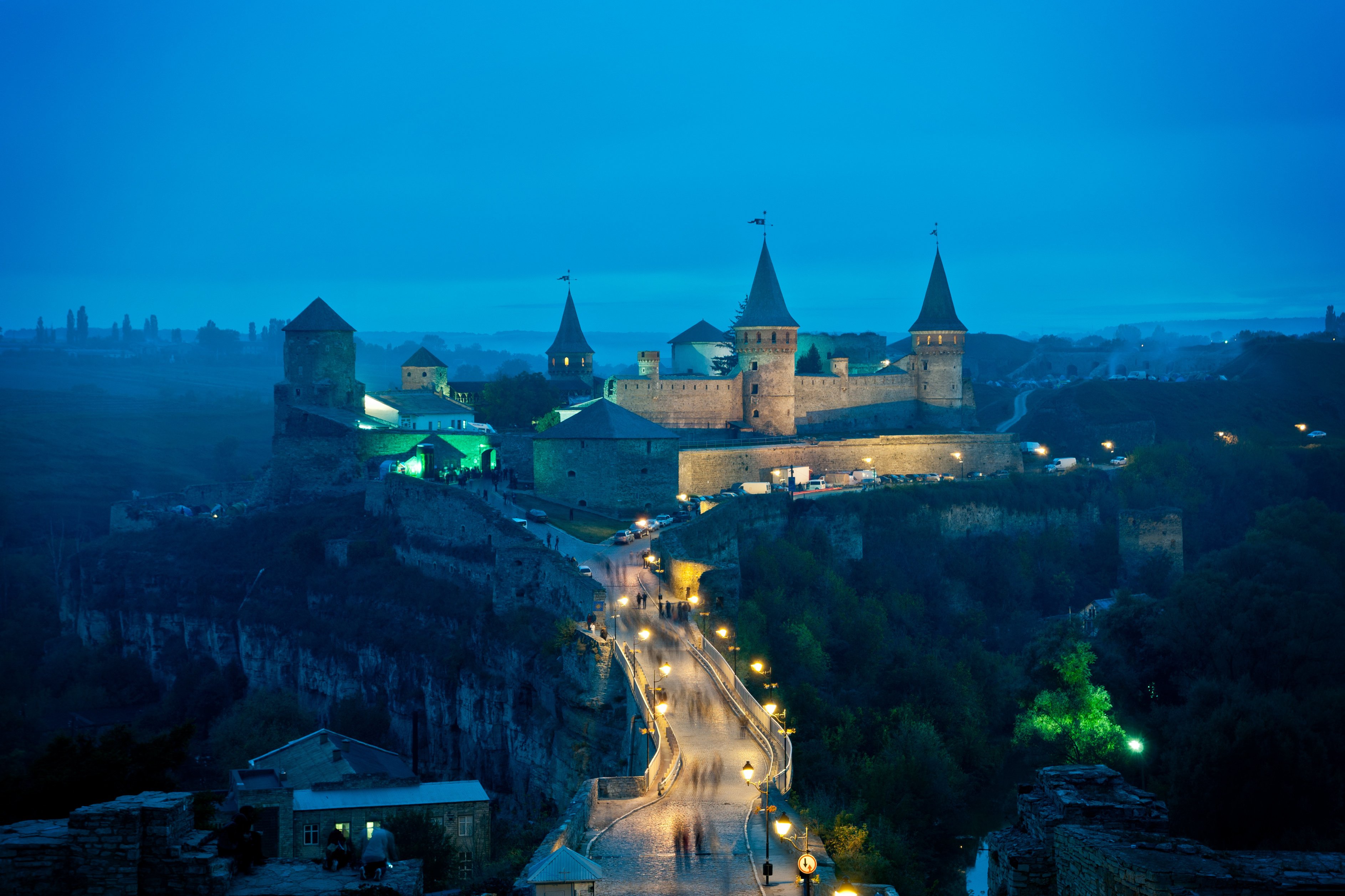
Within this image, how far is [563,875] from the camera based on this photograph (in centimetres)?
1533

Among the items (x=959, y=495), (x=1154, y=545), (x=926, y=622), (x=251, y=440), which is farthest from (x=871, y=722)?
(x=251, y=440)

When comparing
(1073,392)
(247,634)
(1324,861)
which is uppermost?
(1073,392)

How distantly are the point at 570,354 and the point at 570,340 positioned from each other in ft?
3.22

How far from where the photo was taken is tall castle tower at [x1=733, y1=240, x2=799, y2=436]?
189ft

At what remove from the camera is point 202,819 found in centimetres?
1590

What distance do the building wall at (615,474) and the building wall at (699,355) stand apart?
26.3m

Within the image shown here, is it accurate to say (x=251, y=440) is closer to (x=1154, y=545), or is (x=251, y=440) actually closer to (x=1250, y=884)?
(x=1154, y=545)

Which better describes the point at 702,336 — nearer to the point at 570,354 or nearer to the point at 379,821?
the point at 570,354

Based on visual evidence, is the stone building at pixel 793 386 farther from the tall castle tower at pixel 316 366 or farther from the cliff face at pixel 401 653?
the cliff face at pixel 401 653

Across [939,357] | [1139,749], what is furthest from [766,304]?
[1139,749]

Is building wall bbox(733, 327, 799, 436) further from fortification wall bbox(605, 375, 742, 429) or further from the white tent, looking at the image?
the white tent

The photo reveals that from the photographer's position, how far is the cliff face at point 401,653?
2970 centimetres

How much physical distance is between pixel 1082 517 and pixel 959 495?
25.5 ft

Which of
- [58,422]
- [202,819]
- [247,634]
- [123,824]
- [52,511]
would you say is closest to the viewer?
[123,824]
